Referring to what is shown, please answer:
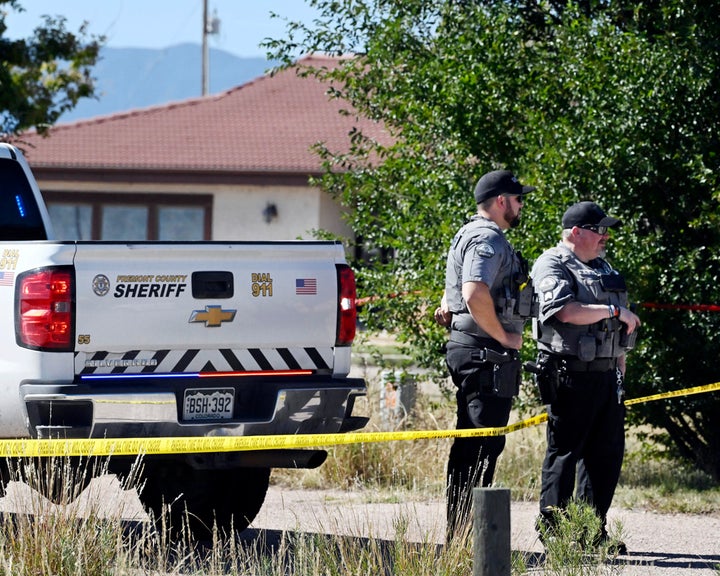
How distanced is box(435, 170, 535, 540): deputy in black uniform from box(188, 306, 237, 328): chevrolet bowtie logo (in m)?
1.15

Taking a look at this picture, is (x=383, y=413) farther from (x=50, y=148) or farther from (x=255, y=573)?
(x=50, y=148)

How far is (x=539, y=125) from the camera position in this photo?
29.5 feet

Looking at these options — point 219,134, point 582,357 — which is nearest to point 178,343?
point 582,357

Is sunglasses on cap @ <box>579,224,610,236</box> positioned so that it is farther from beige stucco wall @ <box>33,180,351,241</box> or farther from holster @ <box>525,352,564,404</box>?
beige stucco wall @ <box>33,180,351,241</box>

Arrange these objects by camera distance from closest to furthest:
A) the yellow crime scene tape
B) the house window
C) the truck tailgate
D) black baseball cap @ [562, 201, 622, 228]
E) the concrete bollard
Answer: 1. the concrete bollard
2. the yellow crime scene tape
3. the truck tailgate
4. black baseball cap @ [562, 201, 622, 228]
5. the house window

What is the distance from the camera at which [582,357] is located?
22.3 ft

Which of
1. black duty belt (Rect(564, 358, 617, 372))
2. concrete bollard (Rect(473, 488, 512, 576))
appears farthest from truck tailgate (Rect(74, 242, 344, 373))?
concrete bollard (Rect(473, 488, 512, 576))

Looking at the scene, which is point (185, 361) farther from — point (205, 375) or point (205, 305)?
point (205, 305)

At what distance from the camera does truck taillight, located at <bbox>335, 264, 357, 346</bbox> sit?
22.4ft

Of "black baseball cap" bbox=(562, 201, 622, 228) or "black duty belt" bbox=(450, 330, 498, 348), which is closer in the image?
"black duty belt" bbox=(450, 330, 498, 348)

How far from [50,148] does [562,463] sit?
20850 millimetres

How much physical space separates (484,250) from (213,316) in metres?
1.36

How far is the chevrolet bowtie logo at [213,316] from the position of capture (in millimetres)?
6496

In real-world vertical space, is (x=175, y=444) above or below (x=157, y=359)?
below
